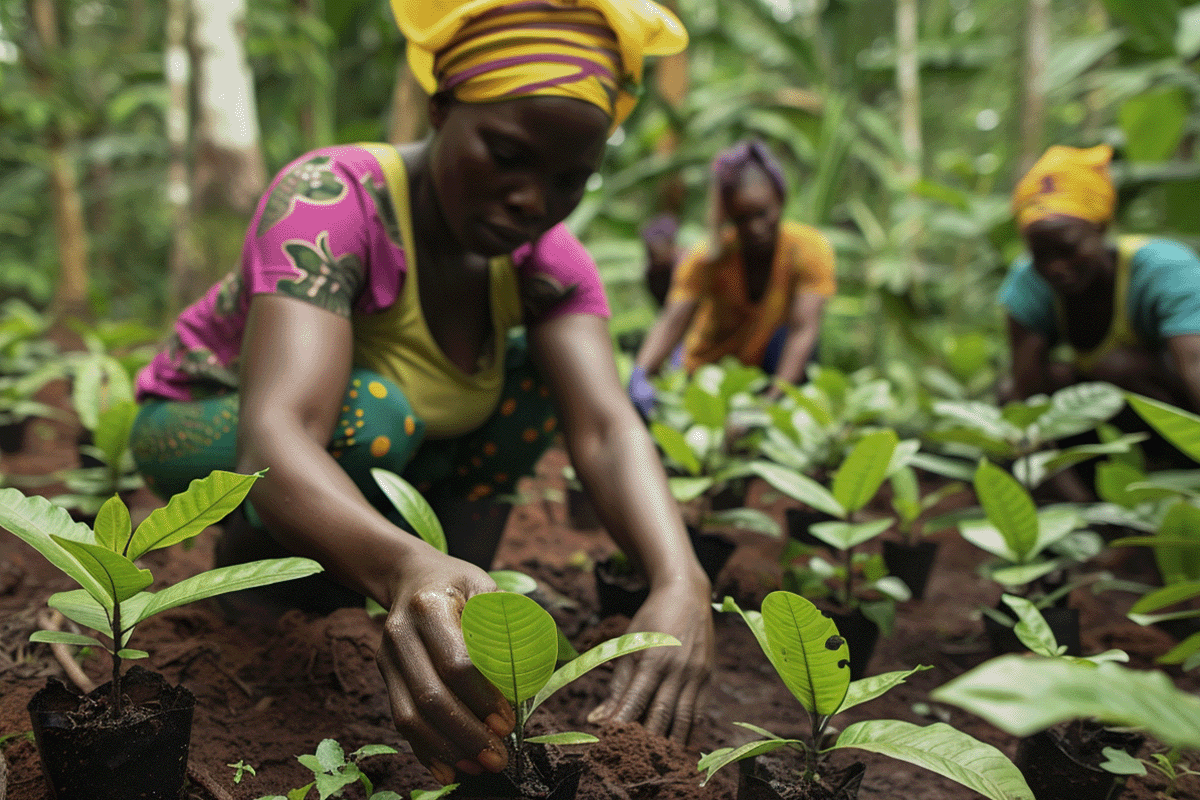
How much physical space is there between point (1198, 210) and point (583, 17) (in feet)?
10.6

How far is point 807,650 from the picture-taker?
3.08ft

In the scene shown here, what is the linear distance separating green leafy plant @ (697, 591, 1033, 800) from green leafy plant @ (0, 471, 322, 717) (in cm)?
50

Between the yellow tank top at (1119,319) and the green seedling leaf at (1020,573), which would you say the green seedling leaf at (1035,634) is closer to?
the green seedling leaf at (1020,573)

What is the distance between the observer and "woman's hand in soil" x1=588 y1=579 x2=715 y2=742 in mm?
1154

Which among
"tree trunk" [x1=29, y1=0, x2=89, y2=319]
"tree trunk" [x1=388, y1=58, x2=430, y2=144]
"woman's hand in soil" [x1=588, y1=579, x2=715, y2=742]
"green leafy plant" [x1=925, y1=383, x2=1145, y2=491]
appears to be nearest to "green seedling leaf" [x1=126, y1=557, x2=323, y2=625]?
"woman's hand in soil" [x1=588, y1=579, x2=715, y2=742]

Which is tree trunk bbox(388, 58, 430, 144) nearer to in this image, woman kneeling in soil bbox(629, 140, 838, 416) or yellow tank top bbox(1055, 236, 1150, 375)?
woman kneeling in soil bbox(629, 140, 838, 416)

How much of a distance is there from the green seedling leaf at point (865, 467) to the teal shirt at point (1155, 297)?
134 cm

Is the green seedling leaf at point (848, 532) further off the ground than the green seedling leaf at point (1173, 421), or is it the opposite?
the green seedling leaf at point (1173, 421)

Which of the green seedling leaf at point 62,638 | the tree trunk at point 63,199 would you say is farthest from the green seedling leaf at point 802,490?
the tree trunk at point 63,199

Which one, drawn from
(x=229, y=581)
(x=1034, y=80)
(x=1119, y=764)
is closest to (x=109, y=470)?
(x=229, y=581)

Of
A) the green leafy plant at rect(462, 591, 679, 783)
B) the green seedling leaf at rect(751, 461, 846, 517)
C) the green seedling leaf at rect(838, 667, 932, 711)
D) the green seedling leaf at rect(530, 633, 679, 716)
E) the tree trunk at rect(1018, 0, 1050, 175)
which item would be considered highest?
the tree trunk at rect(1018, 0, 1050, 175)

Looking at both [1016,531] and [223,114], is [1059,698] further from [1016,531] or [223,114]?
[223,114]

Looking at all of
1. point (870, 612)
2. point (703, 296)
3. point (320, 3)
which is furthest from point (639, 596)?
point (320, 3)

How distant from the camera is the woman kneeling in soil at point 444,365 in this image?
1.06m
